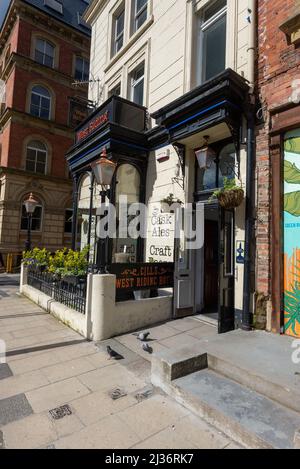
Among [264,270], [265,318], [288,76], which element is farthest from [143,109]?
[265,318]

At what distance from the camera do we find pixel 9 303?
820 cm

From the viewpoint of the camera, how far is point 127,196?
27.3ft

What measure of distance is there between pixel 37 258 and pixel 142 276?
4.82 metres

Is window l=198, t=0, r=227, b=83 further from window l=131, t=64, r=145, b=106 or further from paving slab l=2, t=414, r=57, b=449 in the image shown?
paving slab l=2, t=414, r=57, b=449

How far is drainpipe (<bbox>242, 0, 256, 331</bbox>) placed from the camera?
199 inches

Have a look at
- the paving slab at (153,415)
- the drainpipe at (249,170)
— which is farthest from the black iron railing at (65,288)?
the drainpipe at (249,170)

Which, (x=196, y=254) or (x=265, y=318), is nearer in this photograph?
(x=265, y=318)

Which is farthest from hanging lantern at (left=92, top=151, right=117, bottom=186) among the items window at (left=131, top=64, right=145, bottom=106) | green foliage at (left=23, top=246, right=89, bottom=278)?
window at (left=131, top=64, right=145, bottom=106)

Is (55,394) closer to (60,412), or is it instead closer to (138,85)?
(60,412)

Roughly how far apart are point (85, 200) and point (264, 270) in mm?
6919

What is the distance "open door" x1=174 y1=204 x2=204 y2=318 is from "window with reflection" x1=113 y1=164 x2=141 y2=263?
6.73ft

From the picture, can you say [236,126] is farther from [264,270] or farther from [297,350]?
[297,350]

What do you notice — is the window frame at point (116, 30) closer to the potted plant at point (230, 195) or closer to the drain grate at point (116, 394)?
the potted plant at point (230, 195)
